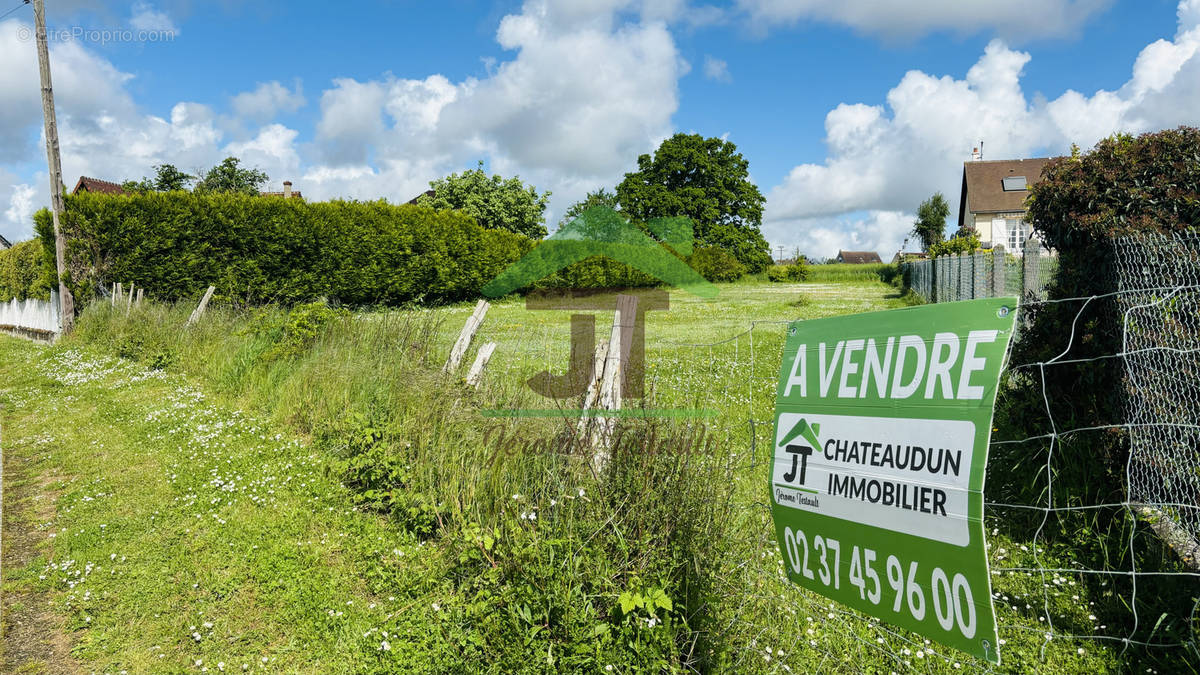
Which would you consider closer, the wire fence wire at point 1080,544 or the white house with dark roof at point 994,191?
the wire fence wire at point 1080,544

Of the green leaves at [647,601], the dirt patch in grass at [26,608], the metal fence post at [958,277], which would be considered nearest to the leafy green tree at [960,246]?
the metal fence post at [958,277]

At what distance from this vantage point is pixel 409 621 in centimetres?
379

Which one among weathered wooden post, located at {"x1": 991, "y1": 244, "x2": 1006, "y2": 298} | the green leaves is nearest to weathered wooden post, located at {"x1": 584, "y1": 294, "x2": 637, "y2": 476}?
the green leaves

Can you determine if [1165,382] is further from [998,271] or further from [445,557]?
[998,271]

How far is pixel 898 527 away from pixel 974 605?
0.28m

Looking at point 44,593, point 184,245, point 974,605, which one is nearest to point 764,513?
point 974,605

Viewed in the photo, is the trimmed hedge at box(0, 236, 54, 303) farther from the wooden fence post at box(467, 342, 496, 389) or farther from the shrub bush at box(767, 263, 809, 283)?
the shrub bush at box(767, 263, 809, 283)

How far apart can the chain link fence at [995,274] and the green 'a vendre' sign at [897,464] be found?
128 inches

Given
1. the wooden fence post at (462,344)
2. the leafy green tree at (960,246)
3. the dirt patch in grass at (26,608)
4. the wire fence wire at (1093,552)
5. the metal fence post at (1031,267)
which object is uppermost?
the leafy green tree at (960,246)

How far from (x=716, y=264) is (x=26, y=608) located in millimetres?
43358

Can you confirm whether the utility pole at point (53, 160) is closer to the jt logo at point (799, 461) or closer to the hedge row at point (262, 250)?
the hedge row at point (262, 250)

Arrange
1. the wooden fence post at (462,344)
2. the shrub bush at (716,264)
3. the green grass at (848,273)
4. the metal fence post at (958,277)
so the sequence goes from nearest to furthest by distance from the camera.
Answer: the wooden fence post at (462,344) → the metal fence post at (958,277) → the shrub bush at (716,264) → the green grass at (848,273)

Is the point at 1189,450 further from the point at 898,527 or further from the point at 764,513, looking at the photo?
the point at 898,527

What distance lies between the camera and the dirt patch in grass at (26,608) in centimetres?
368
